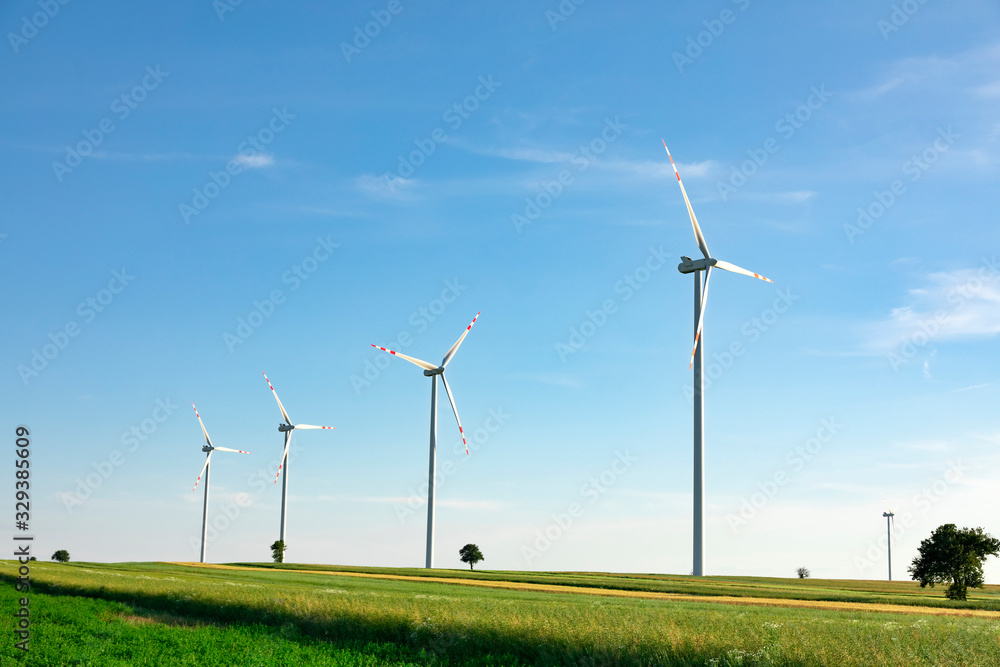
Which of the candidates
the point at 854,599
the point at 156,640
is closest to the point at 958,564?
the point at 854,599

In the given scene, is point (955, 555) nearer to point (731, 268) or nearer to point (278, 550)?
point (731, 268)

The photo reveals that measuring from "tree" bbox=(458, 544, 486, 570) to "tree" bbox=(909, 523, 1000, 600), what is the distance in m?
63.5

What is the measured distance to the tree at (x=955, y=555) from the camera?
6681 cm

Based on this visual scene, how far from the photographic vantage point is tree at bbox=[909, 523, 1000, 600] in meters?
66.8

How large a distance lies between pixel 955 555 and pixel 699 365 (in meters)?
25.3

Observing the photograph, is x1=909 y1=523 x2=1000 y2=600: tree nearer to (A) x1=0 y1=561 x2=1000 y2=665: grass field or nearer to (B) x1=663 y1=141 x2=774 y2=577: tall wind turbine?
(B) x1=663 y1=141 x2=774 y2=577: tall wind turbine

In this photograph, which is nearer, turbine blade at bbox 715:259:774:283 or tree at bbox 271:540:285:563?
turbine blade at bbox 715:259:774:283

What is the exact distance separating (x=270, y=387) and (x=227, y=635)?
285 feet

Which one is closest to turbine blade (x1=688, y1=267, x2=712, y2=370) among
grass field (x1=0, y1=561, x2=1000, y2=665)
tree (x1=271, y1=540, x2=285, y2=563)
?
grass field (x1=0, y1=561, x2=1000, y2=665)

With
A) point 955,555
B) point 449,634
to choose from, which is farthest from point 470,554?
point 449,634

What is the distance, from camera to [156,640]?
103ft

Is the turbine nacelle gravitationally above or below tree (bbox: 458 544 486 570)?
above

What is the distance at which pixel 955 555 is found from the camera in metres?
67.6

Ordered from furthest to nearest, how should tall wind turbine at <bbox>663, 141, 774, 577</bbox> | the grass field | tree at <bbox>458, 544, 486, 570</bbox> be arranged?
tree at <bbox>458, 544, 486, 570</bbox>, tall wind turbine at <bbox>663, 141, 774, 577</bbox>, the grass field
